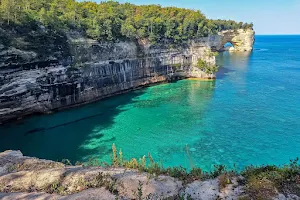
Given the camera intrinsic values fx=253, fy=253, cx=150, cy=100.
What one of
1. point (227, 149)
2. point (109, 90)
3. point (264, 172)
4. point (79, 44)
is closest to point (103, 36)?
point (79, 44)

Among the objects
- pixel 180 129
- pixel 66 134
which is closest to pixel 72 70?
pixel 66 134

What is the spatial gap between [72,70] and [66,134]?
12112 millimetres

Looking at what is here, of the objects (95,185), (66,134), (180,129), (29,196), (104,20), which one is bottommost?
(66,134)

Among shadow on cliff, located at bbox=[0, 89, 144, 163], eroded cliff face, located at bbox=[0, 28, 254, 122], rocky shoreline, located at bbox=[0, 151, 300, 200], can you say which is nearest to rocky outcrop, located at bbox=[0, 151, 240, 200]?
rocky shoreline, located at bbox=[0, 151, 300, 200]

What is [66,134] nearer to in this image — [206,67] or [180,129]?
[180,129]

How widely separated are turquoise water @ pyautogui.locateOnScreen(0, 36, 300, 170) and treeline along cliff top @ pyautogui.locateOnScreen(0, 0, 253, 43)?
475 inches

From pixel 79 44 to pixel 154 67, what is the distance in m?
16.8

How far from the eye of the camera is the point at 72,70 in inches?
1476

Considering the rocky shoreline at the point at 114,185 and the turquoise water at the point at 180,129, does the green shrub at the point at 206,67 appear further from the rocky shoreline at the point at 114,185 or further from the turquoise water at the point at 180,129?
the rocky shoreline at the point at 114,185

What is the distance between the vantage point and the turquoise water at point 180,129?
78.9ft

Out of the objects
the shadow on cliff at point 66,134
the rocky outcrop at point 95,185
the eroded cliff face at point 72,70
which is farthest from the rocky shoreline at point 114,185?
the eroded cliff face at point 72,70

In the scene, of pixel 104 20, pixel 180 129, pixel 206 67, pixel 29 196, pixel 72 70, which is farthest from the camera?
pixel 206 67

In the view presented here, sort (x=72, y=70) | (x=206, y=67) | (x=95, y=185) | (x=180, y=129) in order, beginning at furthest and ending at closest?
(x=206, y=67)
(x=72, y=70)
(x=180, y=129)
(x=95, y=185)

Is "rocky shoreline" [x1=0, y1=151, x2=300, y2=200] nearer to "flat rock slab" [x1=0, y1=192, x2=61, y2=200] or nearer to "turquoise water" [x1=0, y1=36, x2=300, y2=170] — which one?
"flat rock slab" [x1=0, y1=192, x2=61, y2=200]
